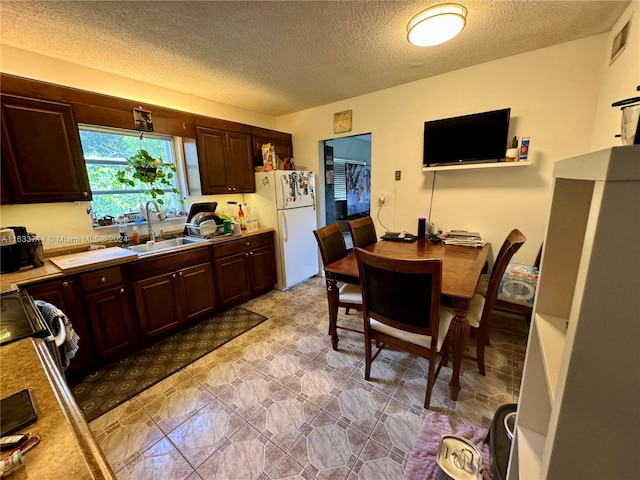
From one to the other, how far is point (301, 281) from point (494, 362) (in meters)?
2.37

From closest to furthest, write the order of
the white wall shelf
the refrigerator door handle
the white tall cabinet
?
the white tall cabinet
the white wall shelf
the refrigerator door handle

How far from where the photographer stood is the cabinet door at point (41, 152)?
176 centimetres

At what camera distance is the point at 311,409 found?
1.60m

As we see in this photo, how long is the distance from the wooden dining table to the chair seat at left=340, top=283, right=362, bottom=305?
0.17 ft

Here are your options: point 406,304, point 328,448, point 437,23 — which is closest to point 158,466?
point 328,448

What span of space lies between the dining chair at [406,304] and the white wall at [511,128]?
102 centimetres

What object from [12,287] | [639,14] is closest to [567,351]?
[639,14]

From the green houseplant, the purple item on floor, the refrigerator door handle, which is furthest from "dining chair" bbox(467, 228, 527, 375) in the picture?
the green houseplant

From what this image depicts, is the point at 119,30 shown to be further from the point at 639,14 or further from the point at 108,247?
the point at 639,14

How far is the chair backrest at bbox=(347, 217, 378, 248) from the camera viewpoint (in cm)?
243

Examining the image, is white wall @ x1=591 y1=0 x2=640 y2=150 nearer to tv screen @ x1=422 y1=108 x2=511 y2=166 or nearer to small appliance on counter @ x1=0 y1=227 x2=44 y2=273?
tv screen @ x1=422 y1=108 x2=511 y2=166

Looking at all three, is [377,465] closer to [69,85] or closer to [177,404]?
[177,404]

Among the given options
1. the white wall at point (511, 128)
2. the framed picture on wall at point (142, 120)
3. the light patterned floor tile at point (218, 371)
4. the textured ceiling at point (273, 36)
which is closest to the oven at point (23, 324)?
the light patterned floor tile at point (218, 371)

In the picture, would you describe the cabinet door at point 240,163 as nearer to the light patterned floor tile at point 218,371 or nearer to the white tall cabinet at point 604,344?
the light patterned floor tile at point 218,371
